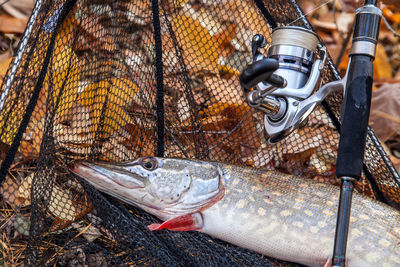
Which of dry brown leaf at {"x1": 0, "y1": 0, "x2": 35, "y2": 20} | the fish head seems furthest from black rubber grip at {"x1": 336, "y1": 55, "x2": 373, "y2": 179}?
dry brown leaf at {"x1": 0, "y1": 0, "x2": 35, "y2": 20}

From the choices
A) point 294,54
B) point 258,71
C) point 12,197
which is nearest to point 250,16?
point 294,54

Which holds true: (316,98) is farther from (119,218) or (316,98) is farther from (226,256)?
(119,218)

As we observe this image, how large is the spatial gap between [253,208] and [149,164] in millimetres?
470

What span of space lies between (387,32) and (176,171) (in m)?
3.65

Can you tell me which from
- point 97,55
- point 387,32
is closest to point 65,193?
point 97,55

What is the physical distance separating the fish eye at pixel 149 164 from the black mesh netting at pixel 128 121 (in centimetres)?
19

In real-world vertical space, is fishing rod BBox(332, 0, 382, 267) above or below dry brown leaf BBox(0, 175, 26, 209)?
above

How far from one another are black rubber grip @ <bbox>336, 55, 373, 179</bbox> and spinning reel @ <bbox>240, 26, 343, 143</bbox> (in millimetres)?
108

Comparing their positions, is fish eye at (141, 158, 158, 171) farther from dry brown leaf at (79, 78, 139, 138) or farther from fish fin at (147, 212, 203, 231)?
dry brown leaf at (79, 78, 139, 138)

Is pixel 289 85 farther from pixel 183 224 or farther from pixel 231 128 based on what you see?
pixel 231 128

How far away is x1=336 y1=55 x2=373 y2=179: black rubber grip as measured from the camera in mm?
1328

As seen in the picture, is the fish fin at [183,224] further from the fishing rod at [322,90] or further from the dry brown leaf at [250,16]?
the dry brown leaf at [250,16]

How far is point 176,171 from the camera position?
1954mm

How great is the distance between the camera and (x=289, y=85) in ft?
5.71
